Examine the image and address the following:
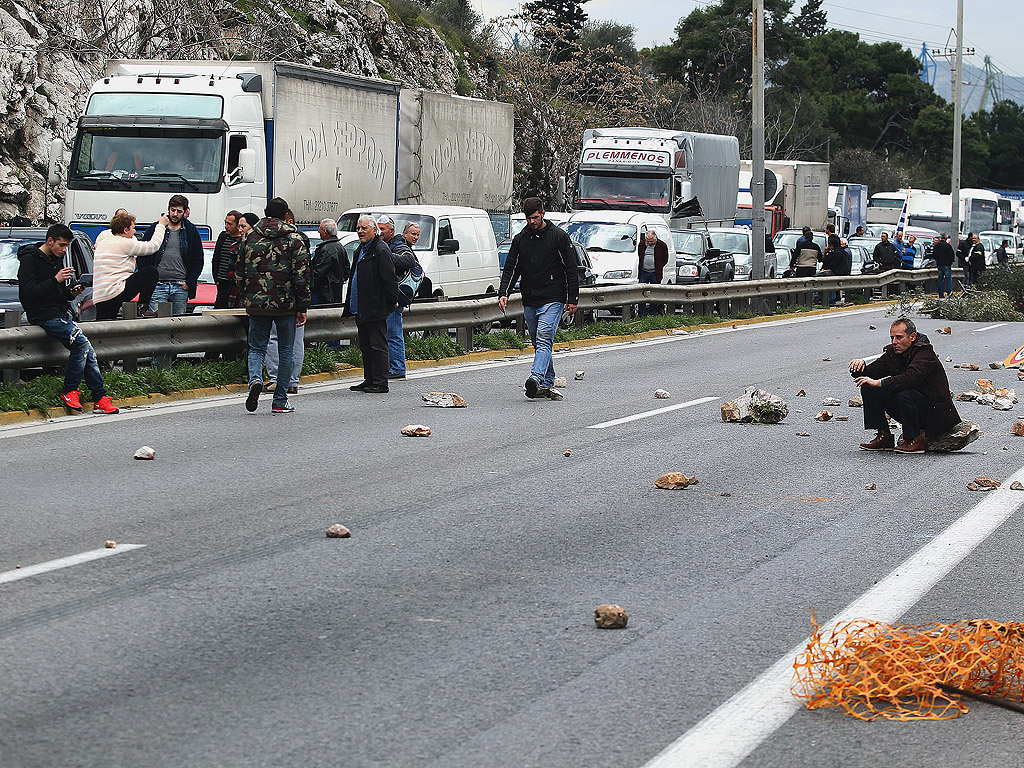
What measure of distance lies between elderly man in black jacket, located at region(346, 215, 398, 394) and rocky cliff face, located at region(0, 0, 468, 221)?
15905 millimetres

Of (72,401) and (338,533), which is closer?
(338,533)

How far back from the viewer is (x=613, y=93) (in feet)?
192

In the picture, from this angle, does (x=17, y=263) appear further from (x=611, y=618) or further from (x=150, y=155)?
(x=611, y=618)

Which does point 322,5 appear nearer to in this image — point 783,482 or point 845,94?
point 783,482

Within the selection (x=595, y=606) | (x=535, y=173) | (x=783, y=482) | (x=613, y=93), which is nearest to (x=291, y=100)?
(x=783, y=482)

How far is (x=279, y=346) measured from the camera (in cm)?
1269

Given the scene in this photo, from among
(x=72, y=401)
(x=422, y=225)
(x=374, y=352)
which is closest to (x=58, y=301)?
(x=72, y=401)

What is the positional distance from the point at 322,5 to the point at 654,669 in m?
42.0

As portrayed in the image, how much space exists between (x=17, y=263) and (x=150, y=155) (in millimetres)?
4181

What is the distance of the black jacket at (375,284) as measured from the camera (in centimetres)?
1422

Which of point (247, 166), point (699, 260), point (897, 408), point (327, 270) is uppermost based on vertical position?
point (247, 166)

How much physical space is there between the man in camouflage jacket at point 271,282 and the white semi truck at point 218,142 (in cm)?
711

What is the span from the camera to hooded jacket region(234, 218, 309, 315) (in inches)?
485

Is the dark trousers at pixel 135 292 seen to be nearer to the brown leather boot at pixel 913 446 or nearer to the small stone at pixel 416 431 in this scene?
the small stone at pixel 416 431
